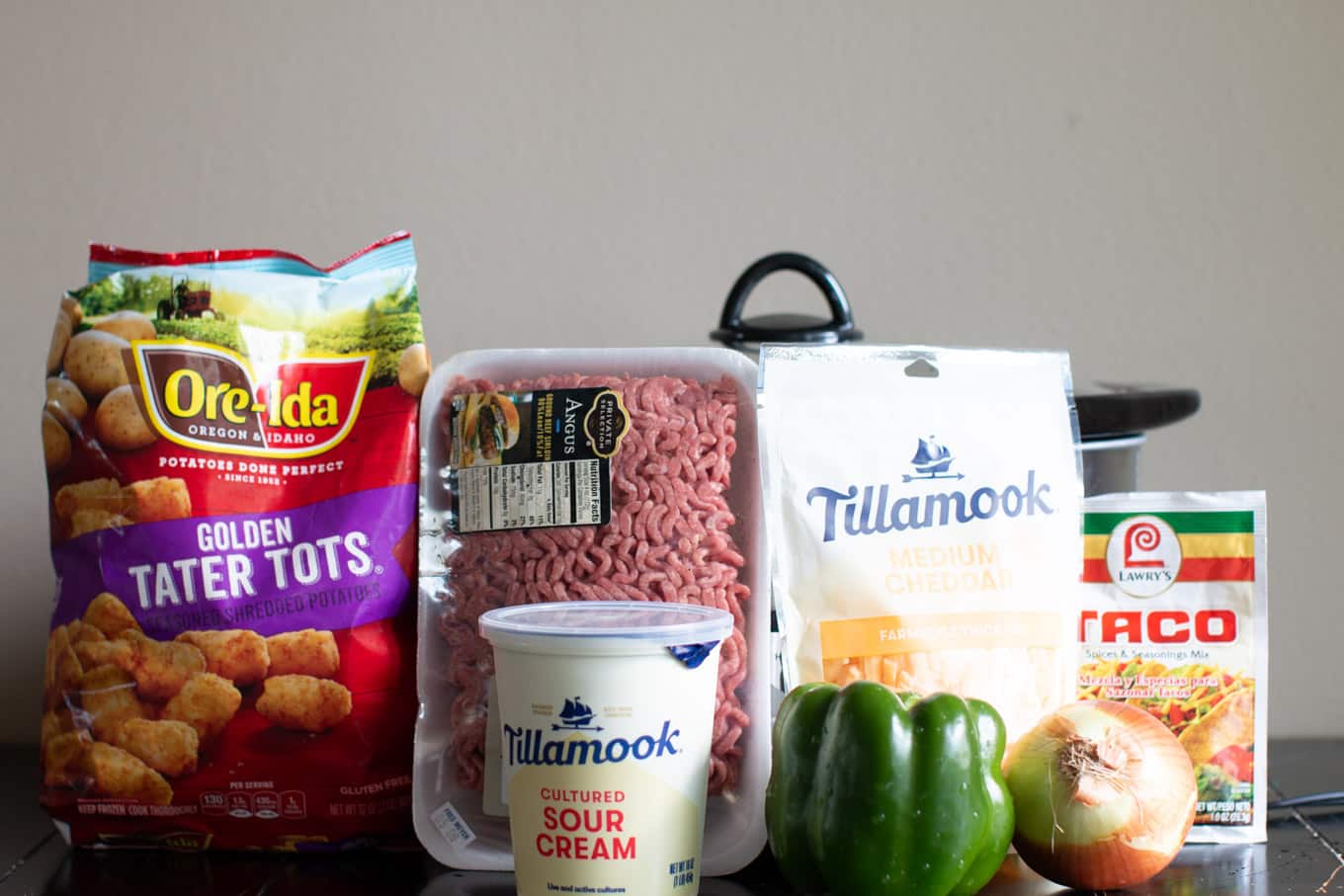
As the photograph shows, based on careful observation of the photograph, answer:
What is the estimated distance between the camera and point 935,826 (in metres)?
0.78

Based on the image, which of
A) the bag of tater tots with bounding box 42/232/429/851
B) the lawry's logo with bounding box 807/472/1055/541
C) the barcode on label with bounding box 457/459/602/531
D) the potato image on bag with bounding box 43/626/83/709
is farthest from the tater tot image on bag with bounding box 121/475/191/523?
the lawry's logo with bounding box 807/472/1055/541

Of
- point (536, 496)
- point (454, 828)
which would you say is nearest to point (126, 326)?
point (536, 496)

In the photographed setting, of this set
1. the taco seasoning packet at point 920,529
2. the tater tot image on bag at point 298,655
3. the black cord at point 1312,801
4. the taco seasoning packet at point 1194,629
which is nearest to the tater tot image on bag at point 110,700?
the tater tot image on bag at point 298,655

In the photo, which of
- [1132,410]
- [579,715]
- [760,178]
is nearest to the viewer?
[579,715]

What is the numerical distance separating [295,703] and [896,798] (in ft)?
1.47

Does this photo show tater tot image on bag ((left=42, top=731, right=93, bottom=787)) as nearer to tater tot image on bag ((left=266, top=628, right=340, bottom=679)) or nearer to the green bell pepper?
tater tot image on bag ((left=266, top=628, right=340, bottom=679))

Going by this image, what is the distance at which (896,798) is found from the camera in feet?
2.55

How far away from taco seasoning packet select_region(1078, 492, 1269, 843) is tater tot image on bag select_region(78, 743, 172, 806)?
0.71 meters

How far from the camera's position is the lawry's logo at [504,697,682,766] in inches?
30.0

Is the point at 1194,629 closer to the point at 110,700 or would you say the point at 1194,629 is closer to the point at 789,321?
the point at 789,321

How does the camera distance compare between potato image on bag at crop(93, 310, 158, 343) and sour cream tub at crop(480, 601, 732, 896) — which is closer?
sour cream tub at crop(480, 601, 732, 896)

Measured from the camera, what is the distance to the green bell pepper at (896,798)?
0.78 m

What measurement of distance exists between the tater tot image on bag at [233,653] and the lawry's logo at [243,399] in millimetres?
139

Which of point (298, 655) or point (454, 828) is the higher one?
point (298, 655)
